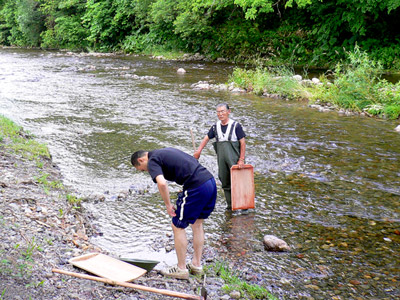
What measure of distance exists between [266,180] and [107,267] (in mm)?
4195

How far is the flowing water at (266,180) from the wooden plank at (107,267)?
0.71m

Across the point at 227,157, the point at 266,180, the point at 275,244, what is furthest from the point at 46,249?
the point at 266,180

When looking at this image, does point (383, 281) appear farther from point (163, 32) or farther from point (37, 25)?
point (37, 25)

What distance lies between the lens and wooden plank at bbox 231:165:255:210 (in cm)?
611

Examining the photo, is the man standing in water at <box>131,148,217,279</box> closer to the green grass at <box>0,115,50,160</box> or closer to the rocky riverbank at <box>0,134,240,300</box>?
the rocky riverbank at <box>0,134,240,300</box>

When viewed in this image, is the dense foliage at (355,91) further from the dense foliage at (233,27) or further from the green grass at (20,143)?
the green grass at (20,143)

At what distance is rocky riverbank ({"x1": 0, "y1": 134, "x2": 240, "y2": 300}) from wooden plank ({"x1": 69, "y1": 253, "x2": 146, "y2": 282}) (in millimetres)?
83

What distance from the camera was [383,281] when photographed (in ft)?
14.4

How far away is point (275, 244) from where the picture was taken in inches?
200

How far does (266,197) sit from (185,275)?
287cm

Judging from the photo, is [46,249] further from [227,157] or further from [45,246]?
[227,157]

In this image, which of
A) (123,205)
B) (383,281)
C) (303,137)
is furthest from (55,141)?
(383,281)

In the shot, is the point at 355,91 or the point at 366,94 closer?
the point at 366,94

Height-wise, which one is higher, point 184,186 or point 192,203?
point 184,186
